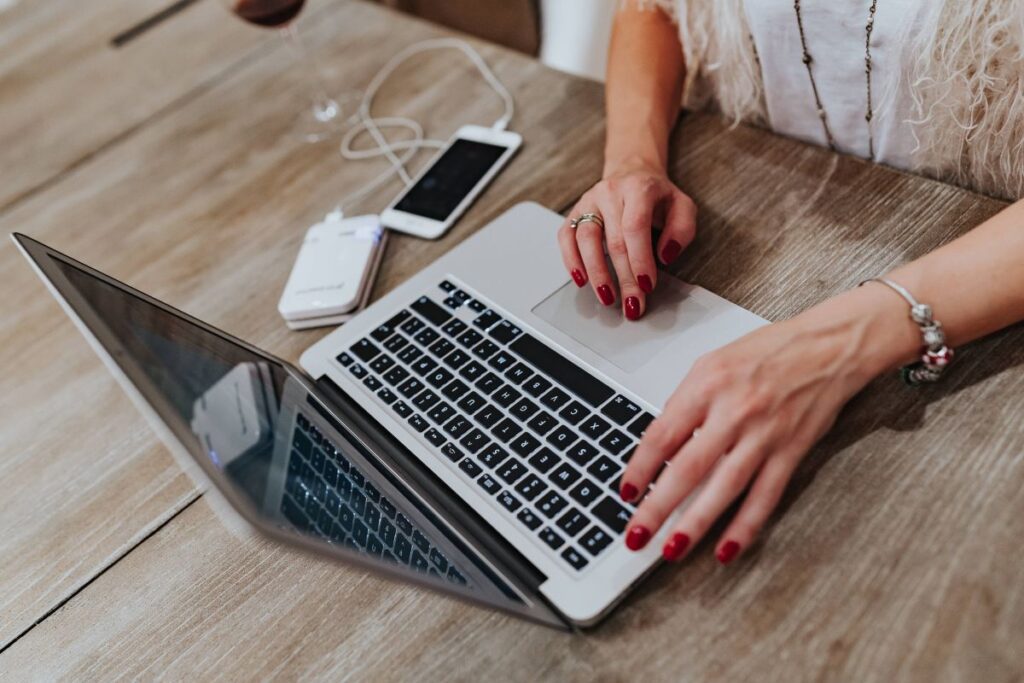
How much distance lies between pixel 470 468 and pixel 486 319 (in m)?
0.17

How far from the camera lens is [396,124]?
106 cm

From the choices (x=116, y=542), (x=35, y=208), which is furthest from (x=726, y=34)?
(x=35, y=208)

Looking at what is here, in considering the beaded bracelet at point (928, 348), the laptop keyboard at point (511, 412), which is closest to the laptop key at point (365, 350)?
the laptop keyboard at point (511, 412)

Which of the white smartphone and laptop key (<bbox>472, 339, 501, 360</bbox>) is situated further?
the white smartphone

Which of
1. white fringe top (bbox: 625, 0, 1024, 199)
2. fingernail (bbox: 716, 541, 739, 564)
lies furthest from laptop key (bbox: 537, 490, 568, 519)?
white fringe top (bbox: 625, 0, 1024, 199)

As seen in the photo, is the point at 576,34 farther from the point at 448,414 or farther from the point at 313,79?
the point at 448,414

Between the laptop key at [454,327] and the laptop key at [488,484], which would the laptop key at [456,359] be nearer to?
the laptop key at [454,327]

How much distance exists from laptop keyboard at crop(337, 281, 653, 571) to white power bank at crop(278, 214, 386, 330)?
0.08m

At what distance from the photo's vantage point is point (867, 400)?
0.59 metres

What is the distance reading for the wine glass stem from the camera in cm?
111

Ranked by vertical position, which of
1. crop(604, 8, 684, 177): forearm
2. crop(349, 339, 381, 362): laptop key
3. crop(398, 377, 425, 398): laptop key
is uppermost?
crop(604, 8, 684, 177): forearm

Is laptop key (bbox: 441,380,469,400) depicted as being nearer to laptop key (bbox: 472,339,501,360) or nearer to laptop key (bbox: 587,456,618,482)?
laptop key (bbox: 472,339,501,360)

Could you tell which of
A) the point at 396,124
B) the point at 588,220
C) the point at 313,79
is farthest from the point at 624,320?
the point at 313,79

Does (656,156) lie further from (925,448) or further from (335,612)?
(335,612)
